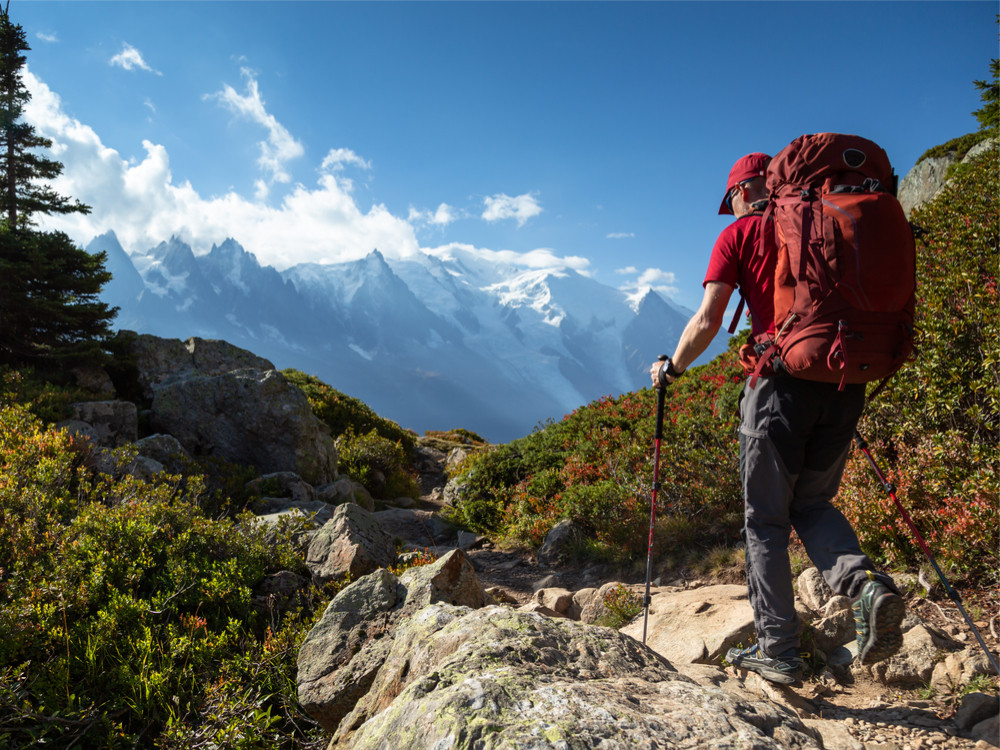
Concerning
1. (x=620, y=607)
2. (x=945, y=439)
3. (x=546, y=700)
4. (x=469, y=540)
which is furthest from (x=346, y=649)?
(x=469, y=540)

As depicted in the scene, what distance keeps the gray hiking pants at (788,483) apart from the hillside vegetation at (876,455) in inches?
47.5

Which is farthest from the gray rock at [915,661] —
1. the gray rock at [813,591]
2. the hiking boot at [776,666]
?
the gray rock at [813,591]

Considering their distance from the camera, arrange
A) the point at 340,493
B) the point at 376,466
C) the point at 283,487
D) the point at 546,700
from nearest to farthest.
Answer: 1. the point at 546,700
2. the point at 283,487
3. the point at 340,493
4. the point at 376,466

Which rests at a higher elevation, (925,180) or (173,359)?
(925,180)

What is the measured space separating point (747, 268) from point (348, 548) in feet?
14.2

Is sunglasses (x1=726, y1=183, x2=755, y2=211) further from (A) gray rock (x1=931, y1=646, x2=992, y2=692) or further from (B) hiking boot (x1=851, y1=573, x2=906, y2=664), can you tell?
(A) gray rock (x1=931, y1=646, x2=992, y2=692)

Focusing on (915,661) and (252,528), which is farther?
(252,528)

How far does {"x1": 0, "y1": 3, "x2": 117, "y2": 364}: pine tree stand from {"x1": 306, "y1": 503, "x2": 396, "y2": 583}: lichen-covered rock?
8.46m

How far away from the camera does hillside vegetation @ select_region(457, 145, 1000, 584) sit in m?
4.82

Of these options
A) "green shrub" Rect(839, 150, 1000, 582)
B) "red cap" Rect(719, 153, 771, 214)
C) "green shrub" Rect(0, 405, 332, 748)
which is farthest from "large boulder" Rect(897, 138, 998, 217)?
"green shrub" Rect(0, 405, 332, 748)

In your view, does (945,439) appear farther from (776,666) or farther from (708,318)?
(708,318)

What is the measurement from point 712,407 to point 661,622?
4401 mm

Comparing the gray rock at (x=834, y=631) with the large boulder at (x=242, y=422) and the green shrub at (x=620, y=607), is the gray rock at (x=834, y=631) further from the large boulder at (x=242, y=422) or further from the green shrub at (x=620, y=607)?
the large boulder at (x=242, y=422)

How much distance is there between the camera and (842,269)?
290 cm
